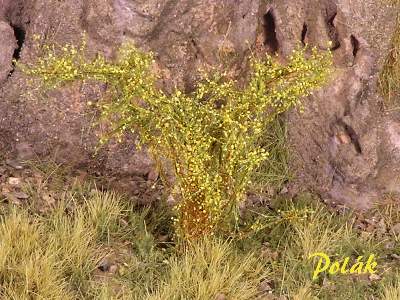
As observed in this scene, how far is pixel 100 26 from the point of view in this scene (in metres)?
4.42

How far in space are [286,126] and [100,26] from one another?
51.4 inches

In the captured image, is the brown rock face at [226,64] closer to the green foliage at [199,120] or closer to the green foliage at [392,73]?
the green foliage at [392,73]

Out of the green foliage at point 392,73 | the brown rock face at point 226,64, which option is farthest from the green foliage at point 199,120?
the green foliage at point 392,73

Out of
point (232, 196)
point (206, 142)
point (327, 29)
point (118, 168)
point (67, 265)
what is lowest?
point (67, 265)

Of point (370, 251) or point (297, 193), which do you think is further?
point (297, 193)

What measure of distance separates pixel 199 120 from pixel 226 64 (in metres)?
0.97

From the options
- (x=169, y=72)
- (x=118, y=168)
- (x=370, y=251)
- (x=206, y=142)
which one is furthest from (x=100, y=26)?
(x=370, y=251)

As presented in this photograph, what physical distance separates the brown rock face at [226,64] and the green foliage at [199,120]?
71 centimetres

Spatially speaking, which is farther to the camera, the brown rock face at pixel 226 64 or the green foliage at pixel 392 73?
the green foliage at pixel 392 73

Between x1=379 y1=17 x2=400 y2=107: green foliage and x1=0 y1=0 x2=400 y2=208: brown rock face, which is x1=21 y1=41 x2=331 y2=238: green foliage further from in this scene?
x1=379 y1=17 x2=400 y2=107: green foliage

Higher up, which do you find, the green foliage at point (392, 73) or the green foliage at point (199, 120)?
the green foliage at point (392, 73)

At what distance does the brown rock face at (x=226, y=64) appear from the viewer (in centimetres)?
444

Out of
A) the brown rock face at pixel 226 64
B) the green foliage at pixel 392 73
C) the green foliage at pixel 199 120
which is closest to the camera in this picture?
the green foliage at pixel 199 120

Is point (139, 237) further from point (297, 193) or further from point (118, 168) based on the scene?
point (297, 193)
